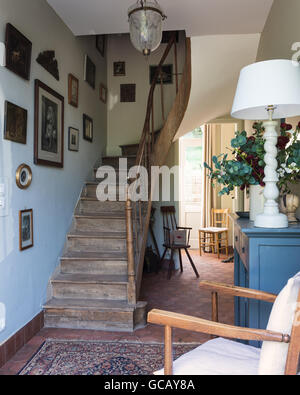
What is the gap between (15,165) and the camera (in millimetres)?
2475

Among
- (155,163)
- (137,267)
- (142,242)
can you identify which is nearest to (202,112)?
(155,163)

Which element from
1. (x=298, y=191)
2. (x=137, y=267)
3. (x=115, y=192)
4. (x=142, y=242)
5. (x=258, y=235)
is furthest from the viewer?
(x=115, y=192)

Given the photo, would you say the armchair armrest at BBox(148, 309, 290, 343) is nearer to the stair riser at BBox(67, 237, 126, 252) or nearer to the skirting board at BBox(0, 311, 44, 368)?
the skirting board at BBox(0, 311, 44, 368)

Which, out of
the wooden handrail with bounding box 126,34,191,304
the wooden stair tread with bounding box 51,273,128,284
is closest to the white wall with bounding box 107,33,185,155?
the wooden handrail with bounding box 126,34,191,304

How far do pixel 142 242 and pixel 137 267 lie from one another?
1.07ft

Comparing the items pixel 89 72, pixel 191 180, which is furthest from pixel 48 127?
pixel 191 180

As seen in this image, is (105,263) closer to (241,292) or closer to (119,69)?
(241,292)

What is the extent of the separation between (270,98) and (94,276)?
7.82 ft

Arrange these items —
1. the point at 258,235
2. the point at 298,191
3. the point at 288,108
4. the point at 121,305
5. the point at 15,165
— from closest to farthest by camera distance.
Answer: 1. the point at 258,235
2. the point at 288,108
3. the point at 298,191
4. the point at 15,165
5. the point at 121,305

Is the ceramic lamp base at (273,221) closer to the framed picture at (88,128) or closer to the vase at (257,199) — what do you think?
the vase at (257,199)

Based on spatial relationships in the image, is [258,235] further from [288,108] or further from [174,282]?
[174,282]

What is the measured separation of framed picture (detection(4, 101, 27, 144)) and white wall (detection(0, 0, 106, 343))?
47 millimetres

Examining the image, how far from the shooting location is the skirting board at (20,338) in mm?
2273

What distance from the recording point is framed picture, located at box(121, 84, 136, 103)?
220 inches
